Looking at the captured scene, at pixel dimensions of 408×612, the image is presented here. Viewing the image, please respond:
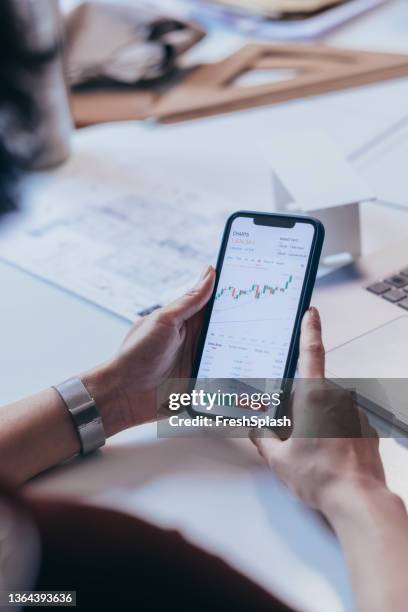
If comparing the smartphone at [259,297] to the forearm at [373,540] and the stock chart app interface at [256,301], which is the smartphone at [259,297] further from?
the forearm at [373,540]

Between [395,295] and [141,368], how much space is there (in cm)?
27

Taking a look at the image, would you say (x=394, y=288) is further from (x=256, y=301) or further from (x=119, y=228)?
(x=119, y=228)

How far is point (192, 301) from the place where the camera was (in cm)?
66

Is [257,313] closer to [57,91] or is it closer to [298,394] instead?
[298,394]

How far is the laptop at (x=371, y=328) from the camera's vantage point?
2.08ft

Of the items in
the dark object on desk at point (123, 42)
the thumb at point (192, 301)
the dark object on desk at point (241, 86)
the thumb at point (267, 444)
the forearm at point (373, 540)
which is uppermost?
the dark object on desk at point (123, 42)

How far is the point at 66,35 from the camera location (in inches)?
56.3

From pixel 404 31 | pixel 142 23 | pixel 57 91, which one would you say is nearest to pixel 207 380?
pixel 57 91

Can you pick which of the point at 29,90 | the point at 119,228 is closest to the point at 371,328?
the point at 119,228

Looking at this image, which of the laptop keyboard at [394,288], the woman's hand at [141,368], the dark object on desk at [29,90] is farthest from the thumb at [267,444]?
the dark object on desk at [29,90]

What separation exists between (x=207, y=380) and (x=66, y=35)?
3.33ft

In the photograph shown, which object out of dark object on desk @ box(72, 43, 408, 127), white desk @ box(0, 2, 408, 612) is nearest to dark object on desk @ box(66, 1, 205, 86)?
dark object on desk @ box(72, 43, 408, 127)

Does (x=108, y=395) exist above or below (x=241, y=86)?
below

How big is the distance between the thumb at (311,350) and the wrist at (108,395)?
17cm
